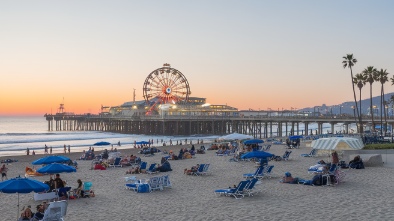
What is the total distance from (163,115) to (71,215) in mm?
62511

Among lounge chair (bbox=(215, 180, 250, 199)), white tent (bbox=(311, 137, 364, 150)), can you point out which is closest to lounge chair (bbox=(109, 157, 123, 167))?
white tent (bbox=(311, 137, 364, 150))

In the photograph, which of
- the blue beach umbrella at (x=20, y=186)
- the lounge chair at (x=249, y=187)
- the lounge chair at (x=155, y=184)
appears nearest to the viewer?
the blue beach umbrella at (x=20, y=186)

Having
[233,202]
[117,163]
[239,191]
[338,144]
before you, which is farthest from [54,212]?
[117,163]

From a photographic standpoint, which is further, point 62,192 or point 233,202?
point 62,192

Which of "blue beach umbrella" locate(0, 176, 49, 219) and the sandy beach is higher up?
"blue beach umbrella" locate(0, 176, 49, 219)

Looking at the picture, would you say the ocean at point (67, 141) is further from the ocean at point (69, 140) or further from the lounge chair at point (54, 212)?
the lounge chair at point (54, 212)

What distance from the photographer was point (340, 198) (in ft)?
35.6

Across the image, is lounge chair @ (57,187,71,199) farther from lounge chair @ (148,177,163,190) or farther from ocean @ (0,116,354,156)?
ocean @ (0,116,354,156)

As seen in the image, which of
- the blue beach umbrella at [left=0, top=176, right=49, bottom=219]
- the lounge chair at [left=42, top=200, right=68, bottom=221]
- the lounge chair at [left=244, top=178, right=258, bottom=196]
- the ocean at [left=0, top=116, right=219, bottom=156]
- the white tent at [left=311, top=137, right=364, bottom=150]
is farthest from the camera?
the ocean at [left=0, top=116, right=219, bottom=156]

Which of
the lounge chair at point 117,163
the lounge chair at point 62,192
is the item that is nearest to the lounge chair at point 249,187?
the lounge chair at point 62,192

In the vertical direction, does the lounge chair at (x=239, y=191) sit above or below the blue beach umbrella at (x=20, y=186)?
below

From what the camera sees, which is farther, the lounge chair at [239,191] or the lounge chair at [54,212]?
the lounge chair at [239,191]

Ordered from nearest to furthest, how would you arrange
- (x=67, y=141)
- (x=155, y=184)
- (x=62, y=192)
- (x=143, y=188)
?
(x=62, y=192) → (x=143, y=188) → (x=155, y=184) → (x=67, y=141)

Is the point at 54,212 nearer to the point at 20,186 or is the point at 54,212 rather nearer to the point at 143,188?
the point at 20,186
